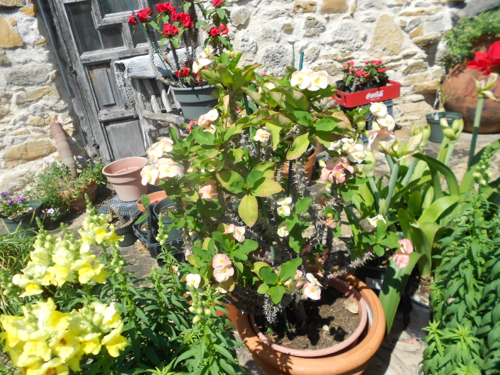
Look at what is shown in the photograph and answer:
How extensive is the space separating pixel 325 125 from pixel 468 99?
3.79 m

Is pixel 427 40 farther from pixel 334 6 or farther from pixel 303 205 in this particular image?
pixel 303 205

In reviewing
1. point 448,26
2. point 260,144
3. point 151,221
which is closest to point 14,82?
point 151,221

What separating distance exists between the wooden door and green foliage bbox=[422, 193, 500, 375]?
11.3 ft

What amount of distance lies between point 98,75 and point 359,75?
2.92 m

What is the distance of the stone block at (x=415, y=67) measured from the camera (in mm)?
4129

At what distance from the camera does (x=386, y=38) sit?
3.98 m

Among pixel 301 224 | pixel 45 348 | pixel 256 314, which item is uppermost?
pixel 45 348

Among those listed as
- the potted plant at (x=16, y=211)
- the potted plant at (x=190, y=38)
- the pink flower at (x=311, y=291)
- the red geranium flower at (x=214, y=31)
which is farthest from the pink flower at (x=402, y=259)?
the potted plant at (x=16, y=211)

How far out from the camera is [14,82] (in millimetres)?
3508

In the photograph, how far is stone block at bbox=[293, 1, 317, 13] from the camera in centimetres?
361

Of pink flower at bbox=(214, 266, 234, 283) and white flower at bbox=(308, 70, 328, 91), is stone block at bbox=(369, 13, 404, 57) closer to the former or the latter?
white flower at bbox=(308, 70, 328, 91)

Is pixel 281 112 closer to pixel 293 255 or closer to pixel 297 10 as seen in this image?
pixel 293 255

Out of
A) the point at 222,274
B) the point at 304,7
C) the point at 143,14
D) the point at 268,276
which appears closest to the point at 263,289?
the point at 268,276

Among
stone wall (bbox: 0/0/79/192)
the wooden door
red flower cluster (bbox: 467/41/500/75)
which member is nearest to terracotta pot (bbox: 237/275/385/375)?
red flower cluster (bbox: 467/41/500/75)
